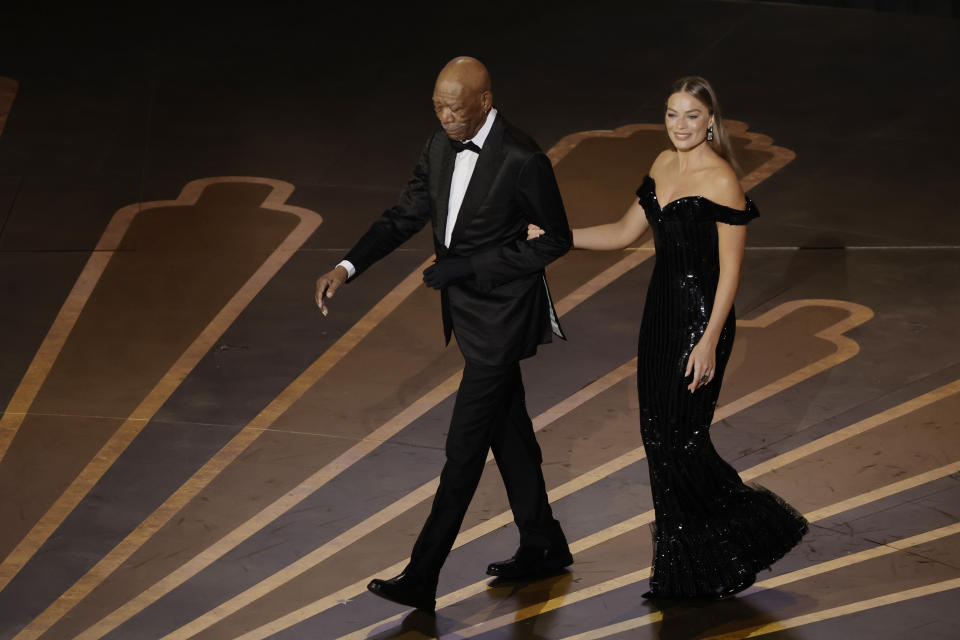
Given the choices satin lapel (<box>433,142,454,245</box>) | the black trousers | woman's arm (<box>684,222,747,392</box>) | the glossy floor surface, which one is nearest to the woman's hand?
woman's arm (<box>684,222,747,392</box>)

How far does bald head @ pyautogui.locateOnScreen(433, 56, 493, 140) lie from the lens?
416 cm

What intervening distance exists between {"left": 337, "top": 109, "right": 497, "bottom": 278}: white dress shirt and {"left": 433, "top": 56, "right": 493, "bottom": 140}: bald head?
0.07 meters

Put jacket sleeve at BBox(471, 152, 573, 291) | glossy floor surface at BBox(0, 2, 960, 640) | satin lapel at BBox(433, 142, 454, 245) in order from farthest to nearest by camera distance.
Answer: glossy floor surface at BBox(0, 2, 960, 640)
satin lapel at BBox(433, 142, 454, 245)
jacket sleeve at BBox(471, 152, 573, 291)

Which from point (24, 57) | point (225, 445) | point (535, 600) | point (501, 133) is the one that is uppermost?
point (24, 57)

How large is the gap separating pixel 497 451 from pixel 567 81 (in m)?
5.74

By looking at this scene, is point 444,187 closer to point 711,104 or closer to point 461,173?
point 461,173

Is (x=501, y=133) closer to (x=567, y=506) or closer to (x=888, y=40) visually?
(x=567, y=506)

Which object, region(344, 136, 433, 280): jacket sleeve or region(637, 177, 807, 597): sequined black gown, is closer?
region(637, 177, 807, 597): sequined black gown

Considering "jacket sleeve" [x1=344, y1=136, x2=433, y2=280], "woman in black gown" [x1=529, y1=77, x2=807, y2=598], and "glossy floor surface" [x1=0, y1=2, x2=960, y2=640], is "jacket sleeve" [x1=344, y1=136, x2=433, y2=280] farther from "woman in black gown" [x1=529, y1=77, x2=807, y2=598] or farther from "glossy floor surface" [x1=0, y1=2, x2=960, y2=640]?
"glossy floor surface" [x1=0, y1=2, x2=960, y2=640]

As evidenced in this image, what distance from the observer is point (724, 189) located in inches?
170

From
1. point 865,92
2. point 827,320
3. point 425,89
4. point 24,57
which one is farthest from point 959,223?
point 24,57

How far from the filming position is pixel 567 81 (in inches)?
395

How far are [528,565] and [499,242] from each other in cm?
102

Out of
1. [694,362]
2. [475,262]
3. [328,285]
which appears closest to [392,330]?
[328,285]
